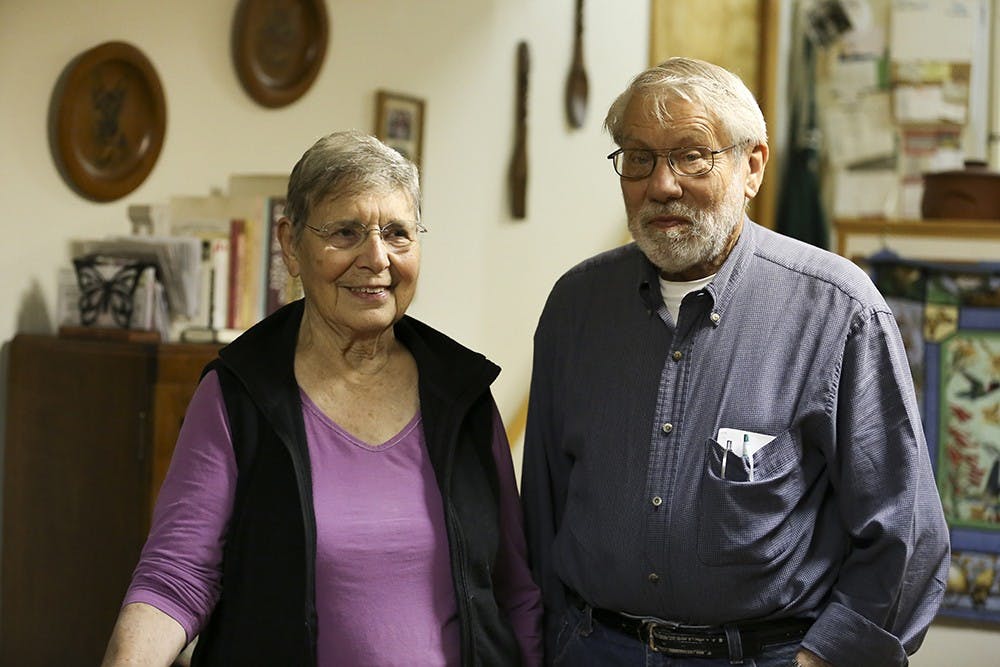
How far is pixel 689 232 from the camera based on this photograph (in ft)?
6.75

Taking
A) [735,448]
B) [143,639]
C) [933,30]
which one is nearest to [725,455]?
[735,448]

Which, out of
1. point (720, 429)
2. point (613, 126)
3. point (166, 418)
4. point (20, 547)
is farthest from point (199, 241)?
point (720, 429)

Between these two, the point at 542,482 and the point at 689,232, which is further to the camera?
the point at 542,482

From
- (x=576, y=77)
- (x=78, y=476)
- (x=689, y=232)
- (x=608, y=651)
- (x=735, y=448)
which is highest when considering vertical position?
(x=576, y=77)

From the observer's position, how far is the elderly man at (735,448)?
6.53 ft

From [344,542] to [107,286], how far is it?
1299 millimetres

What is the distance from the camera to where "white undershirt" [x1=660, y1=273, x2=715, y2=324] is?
84.1 inches

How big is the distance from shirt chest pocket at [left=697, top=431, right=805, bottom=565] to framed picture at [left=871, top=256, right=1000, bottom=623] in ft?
7.13

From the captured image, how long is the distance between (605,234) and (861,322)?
12.5 feet

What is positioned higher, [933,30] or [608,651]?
[933,30]

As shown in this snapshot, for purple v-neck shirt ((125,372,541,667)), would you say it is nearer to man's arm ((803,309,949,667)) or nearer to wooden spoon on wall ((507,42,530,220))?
man's arm ((803,309,949,667))

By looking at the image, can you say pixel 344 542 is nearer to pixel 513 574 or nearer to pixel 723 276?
pixel 513 574

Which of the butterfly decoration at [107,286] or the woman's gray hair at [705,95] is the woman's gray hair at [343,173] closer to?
the woman's gray hair at [705,95]

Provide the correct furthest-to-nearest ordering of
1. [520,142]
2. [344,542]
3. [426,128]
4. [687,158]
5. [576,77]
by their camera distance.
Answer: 1. [576,77]
2. [520,142]
3. [426,128]
4. [687,158]
5. [344,542]
